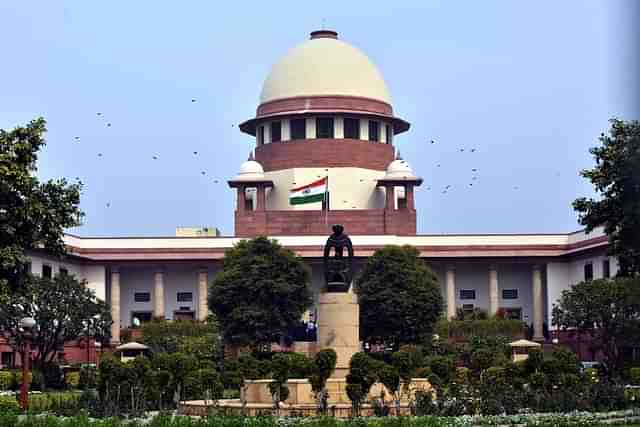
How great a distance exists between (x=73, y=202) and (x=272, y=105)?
163 feet

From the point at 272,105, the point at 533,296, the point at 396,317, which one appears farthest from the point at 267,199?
the point at 396,317

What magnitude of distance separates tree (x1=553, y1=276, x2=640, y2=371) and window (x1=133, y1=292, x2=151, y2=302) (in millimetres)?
27426

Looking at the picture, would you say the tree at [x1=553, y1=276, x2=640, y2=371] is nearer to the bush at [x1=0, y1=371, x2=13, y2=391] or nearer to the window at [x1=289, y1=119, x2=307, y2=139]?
the bush at [x1=0, y1=371, x2=13, y2=391]

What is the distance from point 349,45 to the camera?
293 ft

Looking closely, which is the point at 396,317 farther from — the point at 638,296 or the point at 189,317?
the point at 189,317

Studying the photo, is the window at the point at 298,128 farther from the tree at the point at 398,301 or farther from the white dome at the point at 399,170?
the tree at the point at 398,301

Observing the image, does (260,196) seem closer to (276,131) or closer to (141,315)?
(276,131)

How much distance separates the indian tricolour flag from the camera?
82.7 m

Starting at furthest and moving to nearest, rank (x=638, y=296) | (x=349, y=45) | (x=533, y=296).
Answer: (x=349, y=45) → (x=533, y=296) → (x=638, y=296)

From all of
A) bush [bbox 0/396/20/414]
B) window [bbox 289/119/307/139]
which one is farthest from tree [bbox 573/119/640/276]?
window [bbox 289/119/307/139]

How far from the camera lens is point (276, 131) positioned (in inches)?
3442

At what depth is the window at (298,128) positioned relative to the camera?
284ft

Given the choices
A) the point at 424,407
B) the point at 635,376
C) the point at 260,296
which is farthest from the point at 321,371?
the point at 260,296

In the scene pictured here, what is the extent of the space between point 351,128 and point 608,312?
27264 millimetres
